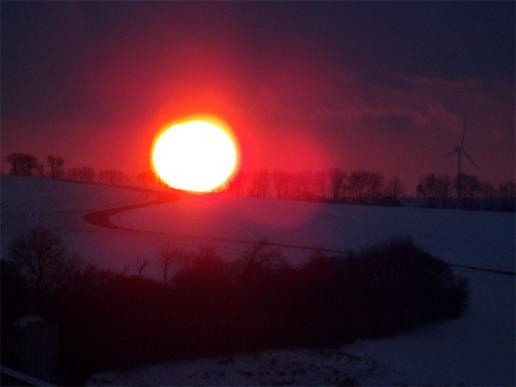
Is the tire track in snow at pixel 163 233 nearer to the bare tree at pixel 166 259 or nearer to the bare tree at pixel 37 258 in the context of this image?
the bare tree at pixel 166 259

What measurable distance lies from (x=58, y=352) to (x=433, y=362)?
11121 mm

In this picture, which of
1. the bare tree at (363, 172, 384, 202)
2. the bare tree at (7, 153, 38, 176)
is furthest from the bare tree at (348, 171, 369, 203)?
the bare tree at (7, 153, 38, 176)

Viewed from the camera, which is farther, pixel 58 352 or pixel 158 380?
pixel 158 380

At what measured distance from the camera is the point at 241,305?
68.2 ft

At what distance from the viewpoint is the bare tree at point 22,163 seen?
314 ft

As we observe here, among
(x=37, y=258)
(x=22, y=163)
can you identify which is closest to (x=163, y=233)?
(x=37, y=258)

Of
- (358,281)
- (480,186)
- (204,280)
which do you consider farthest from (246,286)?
(480,186)

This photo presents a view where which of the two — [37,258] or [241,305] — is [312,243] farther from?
[37,258]

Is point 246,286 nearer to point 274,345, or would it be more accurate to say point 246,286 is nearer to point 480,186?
point 274,345

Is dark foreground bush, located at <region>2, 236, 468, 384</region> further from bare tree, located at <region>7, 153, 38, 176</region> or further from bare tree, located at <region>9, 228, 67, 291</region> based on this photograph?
bare tree, located at <region>7, 153, 38, 176</region>

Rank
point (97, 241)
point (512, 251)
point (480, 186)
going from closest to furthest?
point (97, 241) < point (512, 251) < point (480, 186)

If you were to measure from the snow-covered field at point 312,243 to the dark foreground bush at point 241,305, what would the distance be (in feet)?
2.19

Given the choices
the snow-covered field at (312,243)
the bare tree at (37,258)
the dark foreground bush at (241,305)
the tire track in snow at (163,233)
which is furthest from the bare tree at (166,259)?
the bare tree at (37,258)

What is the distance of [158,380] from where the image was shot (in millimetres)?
15633
